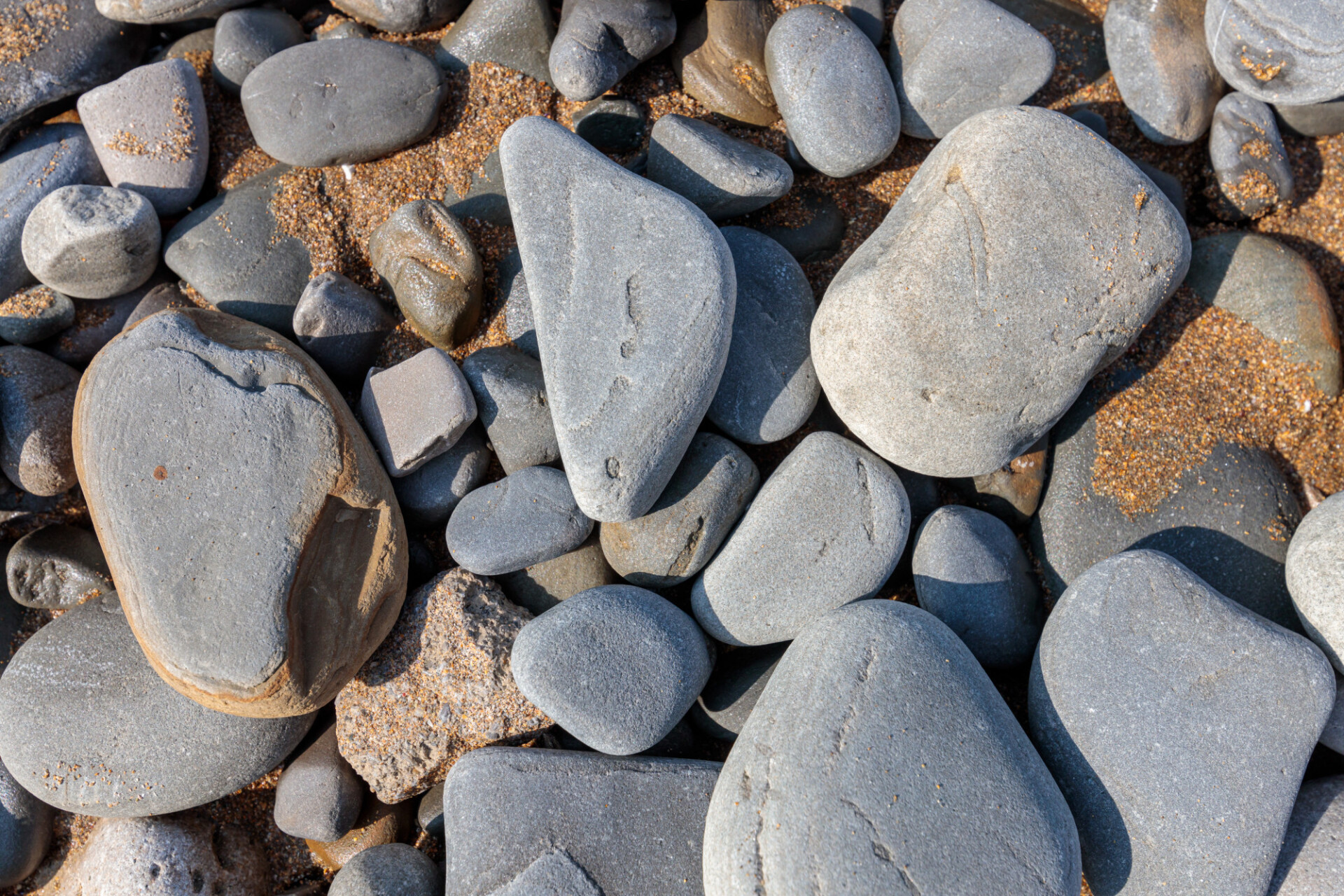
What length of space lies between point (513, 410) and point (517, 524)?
1.15 ft

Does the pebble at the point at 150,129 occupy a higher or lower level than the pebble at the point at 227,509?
higher

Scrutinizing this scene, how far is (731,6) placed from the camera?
7.98 feet

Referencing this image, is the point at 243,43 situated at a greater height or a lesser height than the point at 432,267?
A: greater

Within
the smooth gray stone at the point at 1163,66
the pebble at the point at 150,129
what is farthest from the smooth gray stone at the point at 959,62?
the pebble at the point at 150,129

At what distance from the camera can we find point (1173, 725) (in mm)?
1943

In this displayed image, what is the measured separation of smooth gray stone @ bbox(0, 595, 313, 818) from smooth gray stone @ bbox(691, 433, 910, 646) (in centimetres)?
142

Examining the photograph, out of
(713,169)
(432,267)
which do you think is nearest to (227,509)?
(432,267)

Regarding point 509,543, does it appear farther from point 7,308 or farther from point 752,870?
point 7,308

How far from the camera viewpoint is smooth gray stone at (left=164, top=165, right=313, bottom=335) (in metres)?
2.36

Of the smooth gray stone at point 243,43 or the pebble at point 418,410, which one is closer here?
the pebble at point 418,410

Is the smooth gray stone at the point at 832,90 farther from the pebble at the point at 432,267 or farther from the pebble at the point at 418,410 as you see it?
the pebble at the point at 418,410

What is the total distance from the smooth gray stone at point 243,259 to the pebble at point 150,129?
0.14 m

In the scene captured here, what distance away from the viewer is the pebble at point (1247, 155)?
242cm

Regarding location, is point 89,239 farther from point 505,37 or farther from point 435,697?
point 435,697
